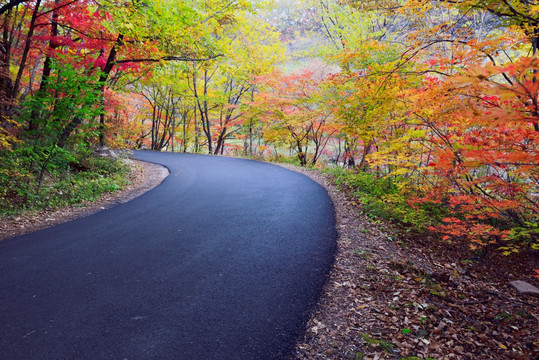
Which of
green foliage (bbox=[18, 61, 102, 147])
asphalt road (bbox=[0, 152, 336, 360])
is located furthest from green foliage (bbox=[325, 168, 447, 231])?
green foliage (bbox=[18, 61, 102, 147])

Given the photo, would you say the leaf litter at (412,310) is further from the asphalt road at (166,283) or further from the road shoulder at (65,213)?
the road shoulder at (65,213)

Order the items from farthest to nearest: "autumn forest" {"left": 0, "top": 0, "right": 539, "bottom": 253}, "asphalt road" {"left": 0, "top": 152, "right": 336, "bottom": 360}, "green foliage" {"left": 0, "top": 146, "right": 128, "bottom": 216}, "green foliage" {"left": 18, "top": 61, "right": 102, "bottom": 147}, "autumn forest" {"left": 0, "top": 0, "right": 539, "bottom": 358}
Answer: "green foliage" {"left": 18, "top": 61, "right": 102, "bottom": 147}
"green foliage" {"left": 0, "top": 146, "right": 128, "bottom": 216}
"autumn forest" {"left": 0, "top": 0, "right": 539, "bottom": 358}
"autumn forest" {"left": 0, "top": 0, "right": 539, "bottom": 253}
"asphalt road" {"left": 0, "top": 152, "right": 336, "bottom": 360}

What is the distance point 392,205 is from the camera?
20.4 feet

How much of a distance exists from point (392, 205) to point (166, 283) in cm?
511

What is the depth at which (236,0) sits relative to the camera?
8.31 m

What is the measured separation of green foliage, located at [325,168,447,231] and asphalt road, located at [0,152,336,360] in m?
1.34

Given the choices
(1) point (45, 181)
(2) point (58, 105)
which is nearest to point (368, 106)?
(2) point (58, 105)

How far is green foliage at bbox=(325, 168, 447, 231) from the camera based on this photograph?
5.86 meters

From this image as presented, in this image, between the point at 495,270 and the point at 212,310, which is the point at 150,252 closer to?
the point at 212,310

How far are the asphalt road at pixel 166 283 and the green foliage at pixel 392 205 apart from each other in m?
1.34

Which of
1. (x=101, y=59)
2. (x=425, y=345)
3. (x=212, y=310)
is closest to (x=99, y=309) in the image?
(x=212, y=310)

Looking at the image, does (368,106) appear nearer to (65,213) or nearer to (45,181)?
(65,213)

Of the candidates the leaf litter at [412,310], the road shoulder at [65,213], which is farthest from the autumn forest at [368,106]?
the leaf litter at [412,310]

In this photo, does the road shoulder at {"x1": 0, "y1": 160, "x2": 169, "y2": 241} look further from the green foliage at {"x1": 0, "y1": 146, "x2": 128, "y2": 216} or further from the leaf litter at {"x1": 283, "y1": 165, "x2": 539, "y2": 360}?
the leaf litter at {"x1": 283, "y1": 165, "x2": 539, "y2": 360}
